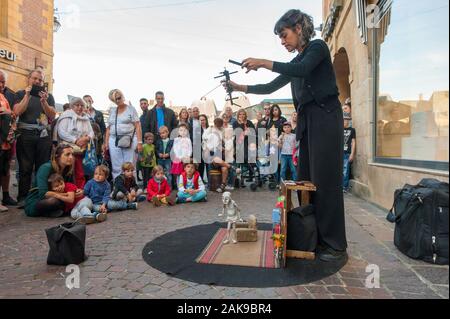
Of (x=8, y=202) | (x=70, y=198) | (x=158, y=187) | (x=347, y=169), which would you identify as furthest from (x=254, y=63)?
(x=347, y=169)

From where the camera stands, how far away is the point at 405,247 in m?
3.14

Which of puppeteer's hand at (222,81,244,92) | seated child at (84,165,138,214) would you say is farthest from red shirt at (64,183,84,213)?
puppeteer's hand at (222,81,244,92)

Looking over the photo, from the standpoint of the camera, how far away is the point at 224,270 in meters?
2.79

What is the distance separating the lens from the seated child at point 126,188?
580 centimetres

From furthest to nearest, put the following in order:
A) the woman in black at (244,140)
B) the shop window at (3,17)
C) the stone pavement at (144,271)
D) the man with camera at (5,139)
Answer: the shop window at (3,17), the woman in black at (244,140), the man with camera at (5,139), the stone pavement at (144,271)

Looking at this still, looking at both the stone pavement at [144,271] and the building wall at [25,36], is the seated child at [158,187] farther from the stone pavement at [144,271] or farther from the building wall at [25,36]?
the building wall at [25,36]

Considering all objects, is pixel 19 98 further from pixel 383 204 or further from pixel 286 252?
pixel 383 204

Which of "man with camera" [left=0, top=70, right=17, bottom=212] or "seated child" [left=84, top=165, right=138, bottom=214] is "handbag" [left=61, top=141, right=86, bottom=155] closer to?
"seated child" [left=84, top=165, right=138, bottom=214]

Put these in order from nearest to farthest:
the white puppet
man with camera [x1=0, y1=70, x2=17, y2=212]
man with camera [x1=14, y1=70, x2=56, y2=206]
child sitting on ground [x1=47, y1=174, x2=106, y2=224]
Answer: the white puppet → child sitting on ground [x1=47, y1=174, x2=106, y2=224] → man with camera [x1=0, y1=70, x2=17, y2=212] → man with camera [x1=14, y1=70, x2=56, y2=206]

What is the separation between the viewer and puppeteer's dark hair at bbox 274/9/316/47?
2914mm

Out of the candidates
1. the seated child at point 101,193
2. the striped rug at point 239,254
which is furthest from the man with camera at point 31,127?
the striped rug at point 239,254

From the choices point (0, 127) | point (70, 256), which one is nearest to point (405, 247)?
point (70, 256)

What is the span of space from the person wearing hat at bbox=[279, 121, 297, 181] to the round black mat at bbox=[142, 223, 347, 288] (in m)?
4.56

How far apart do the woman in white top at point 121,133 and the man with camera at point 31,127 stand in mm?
1103
